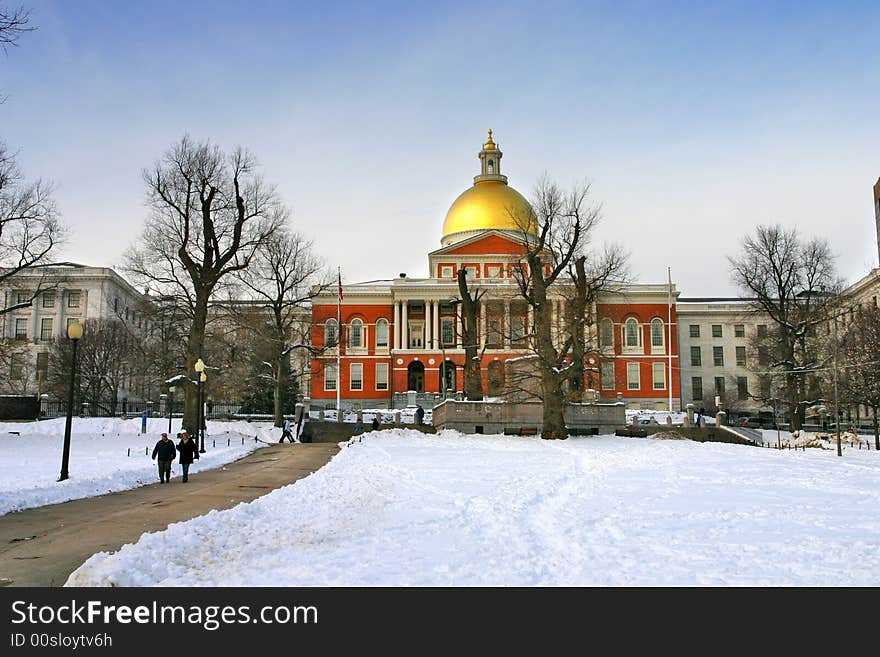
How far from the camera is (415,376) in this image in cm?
8069

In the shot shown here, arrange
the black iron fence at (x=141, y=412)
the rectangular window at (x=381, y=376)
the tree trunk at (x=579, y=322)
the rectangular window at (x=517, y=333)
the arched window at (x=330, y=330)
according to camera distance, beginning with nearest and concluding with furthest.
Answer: the tree trunk at (x=579, y=322) → the rectangular window at (x=517, y=333) → the black iron fence at (x=141, y=412) → the arched window at (x=330, y=330) → the rectangular window at (x=381, y=376)

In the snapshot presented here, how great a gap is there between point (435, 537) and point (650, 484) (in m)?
9.17

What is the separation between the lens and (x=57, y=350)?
6075 centimetres

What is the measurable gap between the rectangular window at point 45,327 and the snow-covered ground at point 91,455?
41.3m

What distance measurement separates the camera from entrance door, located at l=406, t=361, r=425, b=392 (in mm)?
80062

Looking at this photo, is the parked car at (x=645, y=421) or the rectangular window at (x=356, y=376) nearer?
the parked car at (x=645, y=421)

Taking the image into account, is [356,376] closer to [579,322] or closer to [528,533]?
[579,322]

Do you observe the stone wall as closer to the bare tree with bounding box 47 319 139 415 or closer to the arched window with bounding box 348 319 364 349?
the bare tree with bounding box 47 319 139 415

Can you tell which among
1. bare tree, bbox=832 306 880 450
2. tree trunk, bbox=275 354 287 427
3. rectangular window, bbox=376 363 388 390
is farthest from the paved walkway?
rectangular window, bbox=376 363 388 390

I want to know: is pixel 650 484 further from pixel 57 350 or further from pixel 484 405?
pixel 57 350

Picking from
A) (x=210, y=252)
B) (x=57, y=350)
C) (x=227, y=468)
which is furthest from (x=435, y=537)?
(x=57, y=350)

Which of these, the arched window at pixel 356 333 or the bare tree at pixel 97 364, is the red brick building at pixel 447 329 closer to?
the arched window at pixel 356 333

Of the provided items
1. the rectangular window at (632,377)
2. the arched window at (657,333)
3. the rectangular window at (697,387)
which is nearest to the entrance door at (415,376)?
the rectangular window at (632,377)

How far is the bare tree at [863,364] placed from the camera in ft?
130
